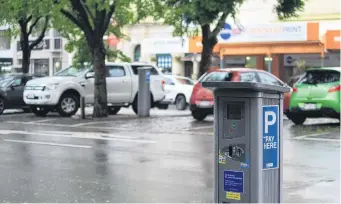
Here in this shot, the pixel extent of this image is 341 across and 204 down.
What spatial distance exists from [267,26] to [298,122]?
62.6ft

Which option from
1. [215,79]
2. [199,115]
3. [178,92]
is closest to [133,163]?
[215,79]

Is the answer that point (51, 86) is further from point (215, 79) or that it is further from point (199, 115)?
point (215, 79)

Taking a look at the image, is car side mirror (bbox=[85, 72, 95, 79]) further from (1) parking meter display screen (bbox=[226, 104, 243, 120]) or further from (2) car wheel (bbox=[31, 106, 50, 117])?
(1) parking meter display screen (bbox=[226, 104, 243, 120])

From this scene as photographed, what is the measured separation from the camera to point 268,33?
3769 centimetres

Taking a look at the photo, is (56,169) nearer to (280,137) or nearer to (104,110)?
(280,137)

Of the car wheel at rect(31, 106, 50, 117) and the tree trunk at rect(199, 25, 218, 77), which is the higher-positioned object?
the tree trunk at rect(199, 25, 218, 77)

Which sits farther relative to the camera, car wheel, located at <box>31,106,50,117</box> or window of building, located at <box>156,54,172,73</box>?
window of building, located at <box>156,54,172,73</box>

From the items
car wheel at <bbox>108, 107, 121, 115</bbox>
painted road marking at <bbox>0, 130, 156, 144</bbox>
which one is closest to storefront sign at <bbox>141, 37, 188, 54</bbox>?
car wheel at <bbox>108, 107, 121, 115</bbox>

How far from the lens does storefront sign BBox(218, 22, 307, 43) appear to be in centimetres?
3641

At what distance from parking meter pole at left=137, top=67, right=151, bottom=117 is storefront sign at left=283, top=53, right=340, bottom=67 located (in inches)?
696

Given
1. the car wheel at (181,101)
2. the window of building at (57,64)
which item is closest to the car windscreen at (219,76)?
the car wheel at (181,101)

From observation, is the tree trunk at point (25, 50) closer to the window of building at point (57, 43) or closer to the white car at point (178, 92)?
the white car at point (178, 92)

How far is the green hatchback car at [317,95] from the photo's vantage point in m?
17.9

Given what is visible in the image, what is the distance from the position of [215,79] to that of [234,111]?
13231 mm
